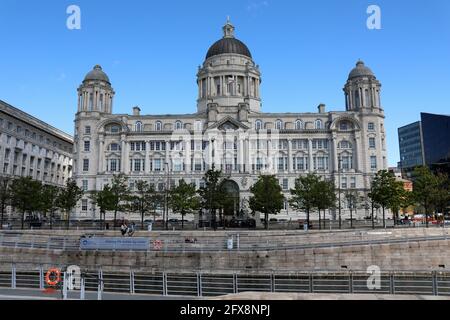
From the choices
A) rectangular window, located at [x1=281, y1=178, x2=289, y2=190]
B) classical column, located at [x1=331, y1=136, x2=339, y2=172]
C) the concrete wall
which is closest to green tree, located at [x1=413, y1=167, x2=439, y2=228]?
the concrete wall

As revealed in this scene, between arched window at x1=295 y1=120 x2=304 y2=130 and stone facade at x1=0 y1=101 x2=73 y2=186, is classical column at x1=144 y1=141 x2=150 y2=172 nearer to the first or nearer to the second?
stone facade at x1=0 y1=101 x2=73 y2=186

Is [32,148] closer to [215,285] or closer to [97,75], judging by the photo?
[97,75]

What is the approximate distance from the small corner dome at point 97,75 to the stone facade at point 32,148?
56.4 ft

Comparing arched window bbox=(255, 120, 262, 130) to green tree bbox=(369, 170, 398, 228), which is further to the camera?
arched window bbox=(255, 120, 262, 130)

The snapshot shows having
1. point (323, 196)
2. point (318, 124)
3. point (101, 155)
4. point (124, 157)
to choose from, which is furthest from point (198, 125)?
point (323, 196)

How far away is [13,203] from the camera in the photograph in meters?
60.0

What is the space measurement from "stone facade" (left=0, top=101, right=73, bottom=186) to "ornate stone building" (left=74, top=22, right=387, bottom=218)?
12954 millimetres

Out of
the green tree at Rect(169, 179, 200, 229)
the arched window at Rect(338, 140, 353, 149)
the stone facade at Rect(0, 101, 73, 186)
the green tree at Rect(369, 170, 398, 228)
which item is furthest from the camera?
the arched window at Rect(338, 140, 353, 149)

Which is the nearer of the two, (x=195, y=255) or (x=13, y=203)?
(x=195, y=255)

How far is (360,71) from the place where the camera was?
88688 millimetres

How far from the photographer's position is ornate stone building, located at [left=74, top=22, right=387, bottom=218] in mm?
83000
